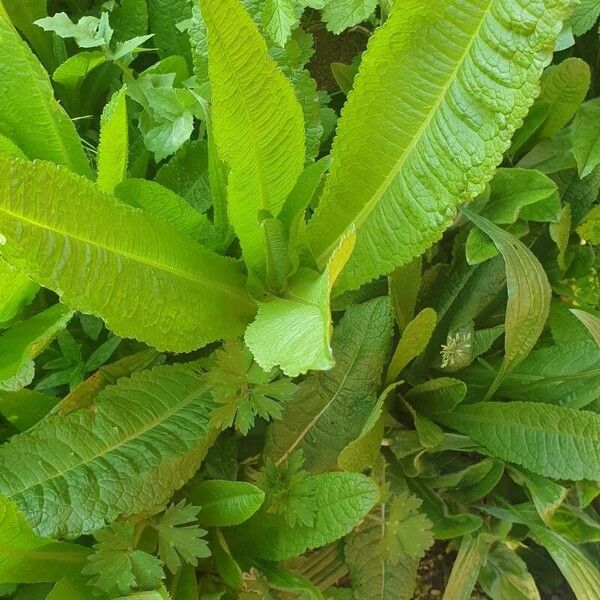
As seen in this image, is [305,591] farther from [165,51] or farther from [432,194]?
[165,51]

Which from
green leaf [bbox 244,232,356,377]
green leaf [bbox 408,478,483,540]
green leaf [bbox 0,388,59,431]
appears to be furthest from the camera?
green leaf [bbox 408,478,483,540]

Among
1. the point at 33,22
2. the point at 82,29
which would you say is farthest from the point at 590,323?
the point at 33,22

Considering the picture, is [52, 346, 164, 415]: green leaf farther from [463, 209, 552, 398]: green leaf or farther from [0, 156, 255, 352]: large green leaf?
[463, 209, 552, 398]: green leaf

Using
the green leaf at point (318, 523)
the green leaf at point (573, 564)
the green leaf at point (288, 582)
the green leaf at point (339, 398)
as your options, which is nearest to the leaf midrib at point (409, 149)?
the green leaf at point (339, 398)

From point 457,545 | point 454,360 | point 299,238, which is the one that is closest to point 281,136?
point 299,238

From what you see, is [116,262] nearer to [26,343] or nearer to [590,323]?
[26,343]

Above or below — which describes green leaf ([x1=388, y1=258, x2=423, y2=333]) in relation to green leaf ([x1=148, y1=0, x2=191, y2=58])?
below

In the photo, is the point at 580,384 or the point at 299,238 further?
the point at 580,384

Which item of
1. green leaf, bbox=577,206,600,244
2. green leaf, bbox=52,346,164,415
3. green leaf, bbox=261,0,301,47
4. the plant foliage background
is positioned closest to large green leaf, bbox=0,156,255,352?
the plant foliage background
